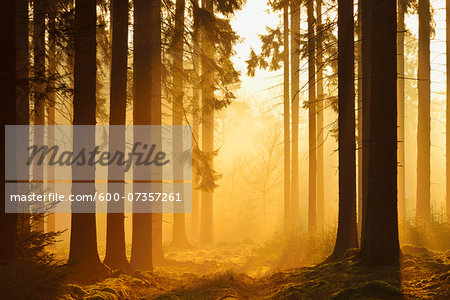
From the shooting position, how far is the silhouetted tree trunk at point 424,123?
18.6 m

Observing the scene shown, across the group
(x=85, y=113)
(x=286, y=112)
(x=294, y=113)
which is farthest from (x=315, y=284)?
(x=294, y=113)

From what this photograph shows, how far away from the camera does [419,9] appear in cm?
1884

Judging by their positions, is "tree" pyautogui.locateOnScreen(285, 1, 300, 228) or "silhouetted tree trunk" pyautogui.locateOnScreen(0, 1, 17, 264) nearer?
"silhouetted tree trunk" pyautogui.locateOnScreen(0, 1, 17, 264)

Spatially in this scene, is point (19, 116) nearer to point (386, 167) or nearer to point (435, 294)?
point (386, 167)

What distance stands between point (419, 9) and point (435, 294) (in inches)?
633

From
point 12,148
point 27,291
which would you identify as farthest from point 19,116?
point 27,291

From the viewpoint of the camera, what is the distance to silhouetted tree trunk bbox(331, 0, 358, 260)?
1159 centimetres

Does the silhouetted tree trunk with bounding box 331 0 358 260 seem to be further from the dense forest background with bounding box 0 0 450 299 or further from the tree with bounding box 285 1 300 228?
the tree with bounding box 285 1 300 228

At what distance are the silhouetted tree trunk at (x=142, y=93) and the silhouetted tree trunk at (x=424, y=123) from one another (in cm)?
1230

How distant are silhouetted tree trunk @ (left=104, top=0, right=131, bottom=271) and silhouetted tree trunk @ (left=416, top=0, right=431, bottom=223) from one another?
13409 mm

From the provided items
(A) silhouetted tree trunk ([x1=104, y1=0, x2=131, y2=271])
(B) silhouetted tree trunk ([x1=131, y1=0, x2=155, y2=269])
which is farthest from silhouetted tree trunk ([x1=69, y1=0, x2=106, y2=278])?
(B) silhouetted tree trunk ([x1=131, y1=0, x2=155, y2=269])

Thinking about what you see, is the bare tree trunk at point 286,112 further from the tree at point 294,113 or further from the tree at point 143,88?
the tree at point 143,88

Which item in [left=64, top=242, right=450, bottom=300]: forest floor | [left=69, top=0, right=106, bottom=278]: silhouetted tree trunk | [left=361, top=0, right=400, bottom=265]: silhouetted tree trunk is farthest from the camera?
[left=69, top=0, right=106, bottom=278]: silhouetted tree trunk

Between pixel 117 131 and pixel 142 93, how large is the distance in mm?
2032
